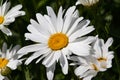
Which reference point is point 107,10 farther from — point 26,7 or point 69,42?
point 69,42

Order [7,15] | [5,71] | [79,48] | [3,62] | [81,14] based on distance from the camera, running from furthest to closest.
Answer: [81,14]
[7,15]
[3,62]
[5,71]
[79,48]

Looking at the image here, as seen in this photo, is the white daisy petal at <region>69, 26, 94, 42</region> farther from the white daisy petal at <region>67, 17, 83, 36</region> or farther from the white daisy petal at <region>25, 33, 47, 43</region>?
the white daisy petal at <region>25, 33, 47, 43</region>

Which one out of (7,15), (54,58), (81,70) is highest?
(7,15)

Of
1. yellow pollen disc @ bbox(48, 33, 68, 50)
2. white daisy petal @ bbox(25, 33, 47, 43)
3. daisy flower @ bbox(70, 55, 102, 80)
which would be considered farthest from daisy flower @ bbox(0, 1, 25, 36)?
daisy flower @ bbox(70, 55, 102, 80)

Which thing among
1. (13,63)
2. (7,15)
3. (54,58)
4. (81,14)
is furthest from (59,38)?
(81,14)

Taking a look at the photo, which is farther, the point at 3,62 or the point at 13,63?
the point at 3,62

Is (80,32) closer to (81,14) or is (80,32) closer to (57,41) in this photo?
(57,41)
